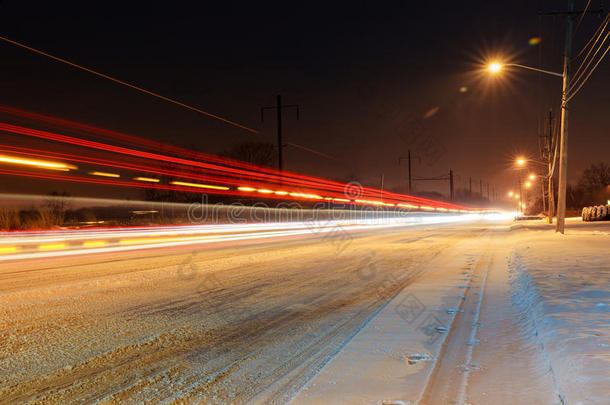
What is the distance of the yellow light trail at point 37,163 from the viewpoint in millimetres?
13170

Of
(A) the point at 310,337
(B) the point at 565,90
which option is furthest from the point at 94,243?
(B) the point at 565,90

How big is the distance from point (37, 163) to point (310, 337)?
510 inches

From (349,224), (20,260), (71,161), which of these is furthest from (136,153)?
(349,224)

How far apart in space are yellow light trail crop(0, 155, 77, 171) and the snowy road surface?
5.00 m

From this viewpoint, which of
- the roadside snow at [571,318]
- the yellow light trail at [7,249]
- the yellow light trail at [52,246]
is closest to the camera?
the roadside snow at [571,318]

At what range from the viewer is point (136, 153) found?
19.1 meters

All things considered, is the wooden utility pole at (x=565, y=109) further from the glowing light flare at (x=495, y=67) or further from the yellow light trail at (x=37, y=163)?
the yellow light trail at (x=37, y=163)

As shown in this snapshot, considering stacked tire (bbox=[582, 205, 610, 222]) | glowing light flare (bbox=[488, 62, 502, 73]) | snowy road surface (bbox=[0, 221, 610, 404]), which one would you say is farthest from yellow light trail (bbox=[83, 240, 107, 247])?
stacked tire (bbox=[582, 205, 610, 222])

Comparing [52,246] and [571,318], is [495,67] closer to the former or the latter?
[571,318]

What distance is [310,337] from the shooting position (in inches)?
200

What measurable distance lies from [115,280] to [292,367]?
642cm

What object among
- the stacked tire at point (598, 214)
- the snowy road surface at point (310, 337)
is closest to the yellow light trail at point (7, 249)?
the snowy road surface at point (310, 337)

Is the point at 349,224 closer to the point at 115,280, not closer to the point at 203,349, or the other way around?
the point at 115,280

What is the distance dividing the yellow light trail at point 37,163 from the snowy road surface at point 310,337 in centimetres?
500
